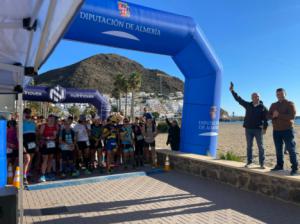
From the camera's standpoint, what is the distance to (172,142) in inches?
393

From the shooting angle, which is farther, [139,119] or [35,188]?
[139,119]

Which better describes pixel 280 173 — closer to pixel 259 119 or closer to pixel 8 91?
pixel 259 119

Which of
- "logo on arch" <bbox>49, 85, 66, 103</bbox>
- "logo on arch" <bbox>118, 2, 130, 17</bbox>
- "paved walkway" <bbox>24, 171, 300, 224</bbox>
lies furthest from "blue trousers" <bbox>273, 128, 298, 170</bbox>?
"logo on arch" <bbox>49, 85, 66, 103</bbox>

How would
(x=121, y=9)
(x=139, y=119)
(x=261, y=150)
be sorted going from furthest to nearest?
(x=139, y=119)
(x=121, y=9)
(x=261, y=150)

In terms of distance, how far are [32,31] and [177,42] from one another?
231 inches

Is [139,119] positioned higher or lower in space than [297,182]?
higher

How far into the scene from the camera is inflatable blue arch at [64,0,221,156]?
7027 mm

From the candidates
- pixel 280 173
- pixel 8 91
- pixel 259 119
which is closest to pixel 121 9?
pixel 8 91

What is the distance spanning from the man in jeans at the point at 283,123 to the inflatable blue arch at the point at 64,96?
43.7ft

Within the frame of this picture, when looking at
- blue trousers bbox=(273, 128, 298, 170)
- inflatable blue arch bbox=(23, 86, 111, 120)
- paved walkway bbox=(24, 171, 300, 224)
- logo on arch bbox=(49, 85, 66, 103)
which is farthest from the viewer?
logo on arch bbox=(49, 85, 66, 103)

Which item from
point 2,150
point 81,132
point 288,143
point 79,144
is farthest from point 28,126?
point 288,143

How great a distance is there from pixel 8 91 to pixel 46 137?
2.99 meters

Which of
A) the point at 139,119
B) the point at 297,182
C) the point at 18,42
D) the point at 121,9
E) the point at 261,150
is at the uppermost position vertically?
the point at 121,9

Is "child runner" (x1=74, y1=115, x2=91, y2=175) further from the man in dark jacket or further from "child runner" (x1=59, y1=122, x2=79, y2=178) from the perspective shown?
the man in dark jacket
